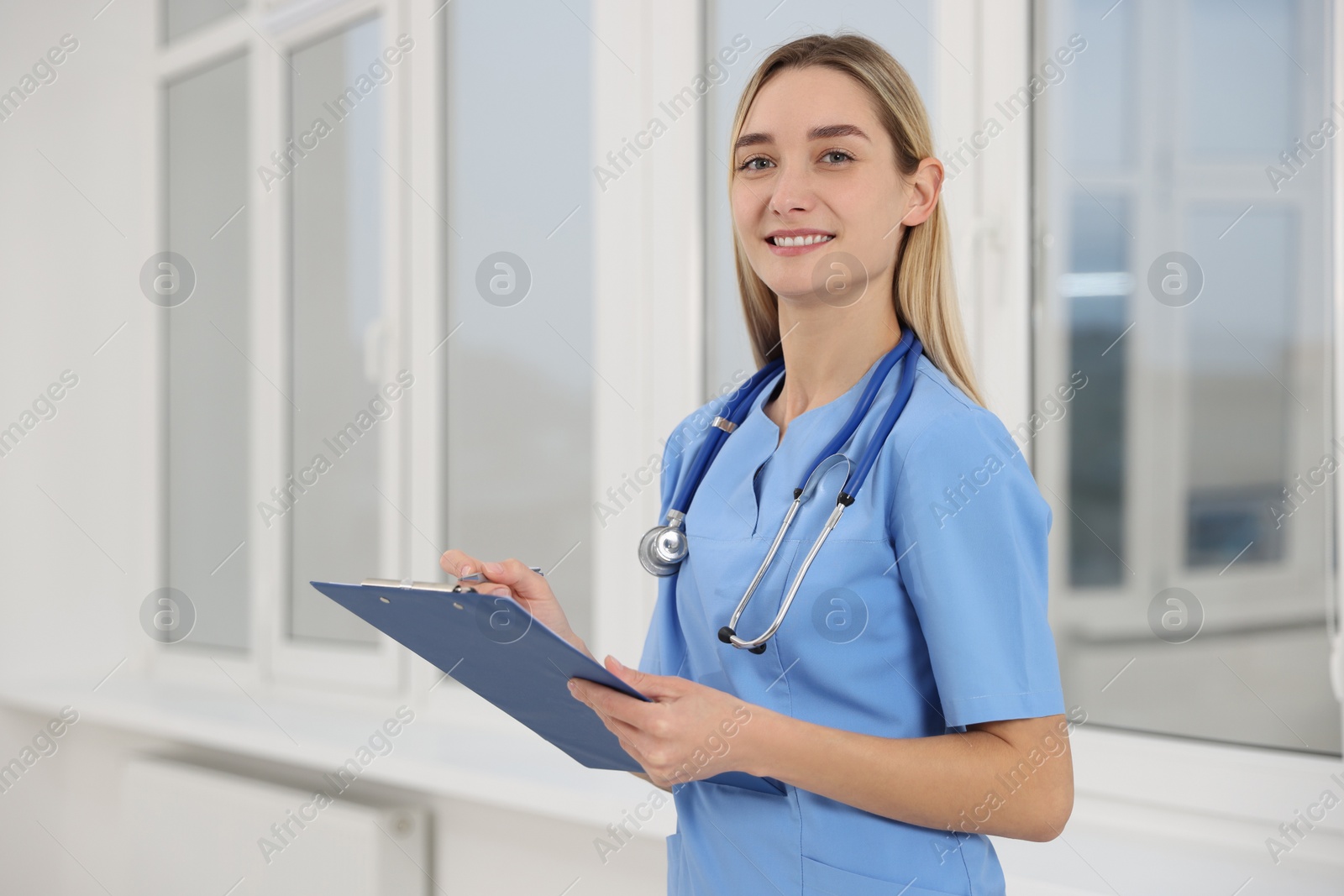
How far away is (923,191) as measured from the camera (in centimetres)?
92

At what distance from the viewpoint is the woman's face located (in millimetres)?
887

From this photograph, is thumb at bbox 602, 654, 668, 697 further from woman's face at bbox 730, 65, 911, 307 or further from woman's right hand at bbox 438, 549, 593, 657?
woman's face at bbox 730, 65, 911, 307

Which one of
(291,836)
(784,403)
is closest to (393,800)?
(291,836)

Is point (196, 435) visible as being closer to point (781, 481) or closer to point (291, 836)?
point (291, 836)

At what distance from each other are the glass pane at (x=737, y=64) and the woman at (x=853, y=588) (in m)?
0.82

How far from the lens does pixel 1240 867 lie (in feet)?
4.25

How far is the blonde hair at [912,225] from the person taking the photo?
90 cm

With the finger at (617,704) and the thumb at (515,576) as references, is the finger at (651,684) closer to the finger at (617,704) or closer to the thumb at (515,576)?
the finger at (617,704)

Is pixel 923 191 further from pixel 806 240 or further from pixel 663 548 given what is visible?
pixel 663 548

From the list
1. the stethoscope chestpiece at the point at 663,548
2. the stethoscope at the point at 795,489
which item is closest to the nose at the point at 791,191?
the stethoscope at the point at 795,489

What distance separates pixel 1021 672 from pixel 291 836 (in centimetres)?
196

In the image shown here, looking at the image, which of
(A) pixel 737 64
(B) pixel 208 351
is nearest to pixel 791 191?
(A) pixel 737 64

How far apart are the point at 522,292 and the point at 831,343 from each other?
1.41 metres

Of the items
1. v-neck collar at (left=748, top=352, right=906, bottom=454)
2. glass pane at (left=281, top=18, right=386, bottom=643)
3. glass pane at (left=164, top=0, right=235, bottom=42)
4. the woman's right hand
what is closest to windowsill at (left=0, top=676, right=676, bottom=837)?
glass pane at (left=281, top=18, right=386, bottom=643)
